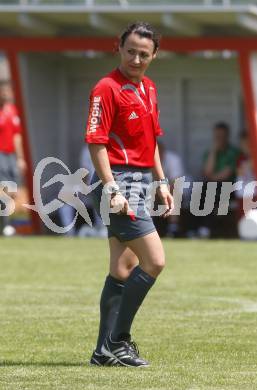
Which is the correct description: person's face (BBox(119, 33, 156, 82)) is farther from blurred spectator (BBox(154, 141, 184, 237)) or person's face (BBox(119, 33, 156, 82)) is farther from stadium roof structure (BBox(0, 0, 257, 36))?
blurred spectator (BBox(154, 141, 184, 237))

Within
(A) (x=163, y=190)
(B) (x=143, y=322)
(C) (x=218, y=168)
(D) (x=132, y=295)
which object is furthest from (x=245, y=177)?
(D) (x=132, y=295)

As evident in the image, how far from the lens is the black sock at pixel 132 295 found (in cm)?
705

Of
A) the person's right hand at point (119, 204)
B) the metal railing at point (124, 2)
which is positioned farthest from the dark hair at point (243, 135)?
the person's right hand at point (119, 204)

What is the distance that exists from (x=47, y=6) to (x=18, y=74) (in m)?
1.93

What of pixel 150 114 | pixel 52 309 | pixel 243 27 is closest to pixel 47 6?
pixel 243 27

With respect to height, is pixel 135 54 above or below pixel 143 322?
above

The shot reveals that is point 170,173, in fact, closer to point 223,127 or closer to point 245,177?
point 223,127

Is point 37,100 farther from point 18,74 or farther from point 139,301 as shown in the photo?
point 139,301

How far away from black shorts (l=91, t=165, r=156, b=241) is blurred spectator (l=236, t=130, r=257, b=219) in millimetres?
11230

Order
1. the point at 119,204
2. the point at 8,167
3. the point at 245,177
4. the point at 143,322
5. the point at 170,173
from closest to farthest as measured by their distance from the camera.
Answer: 1. the point at 119,204
2. the point at 143,322
3. the point at 245,177
4. the point at 170,173
5. the point at 8,167

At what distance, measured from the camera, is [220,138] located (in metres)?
19.2

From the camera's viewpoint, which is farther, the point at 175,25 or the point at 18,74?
the point at 18,74

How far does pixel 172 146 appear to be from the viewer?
827 inches

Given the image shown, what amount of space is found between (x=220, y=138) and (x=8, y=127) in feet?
11.7
